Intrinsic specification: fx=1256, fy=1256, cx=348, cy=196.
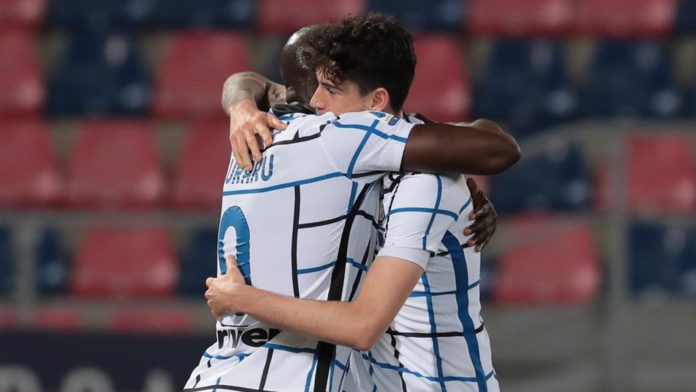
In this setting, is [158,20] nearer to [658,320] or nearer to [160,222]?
[160,222]

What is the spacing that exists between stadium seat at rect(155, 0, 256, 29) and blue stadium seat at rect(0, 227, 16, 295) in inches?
75.4

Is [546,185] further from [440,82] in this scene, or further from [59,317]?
[59,317]

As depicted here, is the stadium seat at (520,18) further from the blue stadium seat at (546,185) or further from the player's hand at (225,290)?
the player's hand at (225,290)

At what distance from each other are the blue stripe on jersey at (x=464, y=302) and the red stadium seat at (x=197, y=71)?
4401 millimetres

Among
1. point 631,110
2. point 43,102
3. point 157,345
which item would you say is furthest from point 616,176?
point 43,102

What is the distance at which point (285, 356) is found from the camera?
2.47 meters

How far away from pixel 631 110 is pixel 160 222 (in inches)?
113

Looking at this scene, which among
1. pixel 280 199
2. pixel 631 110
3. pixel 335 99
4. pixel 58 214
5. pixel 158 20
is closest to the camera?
pixel 280 199

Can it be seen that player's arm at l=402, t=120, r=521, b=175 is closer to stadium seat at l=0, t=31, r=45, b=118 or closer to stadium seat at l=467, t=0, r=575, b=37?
stadium seat at l=467, t=0, r=575, b=37

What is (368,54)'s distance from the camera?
2.58 meters

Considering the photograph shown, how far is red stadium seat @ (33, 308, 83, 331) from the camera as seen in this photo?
5590 mm

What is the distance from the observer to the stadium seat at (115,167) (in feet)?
21.7

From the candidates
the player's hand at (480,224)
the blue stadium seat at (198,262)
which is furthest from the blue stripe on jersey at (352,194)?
the blue stadium seat at (198,262)

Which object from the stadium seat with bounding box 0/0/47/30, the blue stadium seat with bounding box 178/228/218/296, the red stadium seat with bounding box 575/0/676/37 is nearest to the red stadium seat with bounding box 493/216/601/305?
the blue stadium seat with bounding box 178/228/218/296
